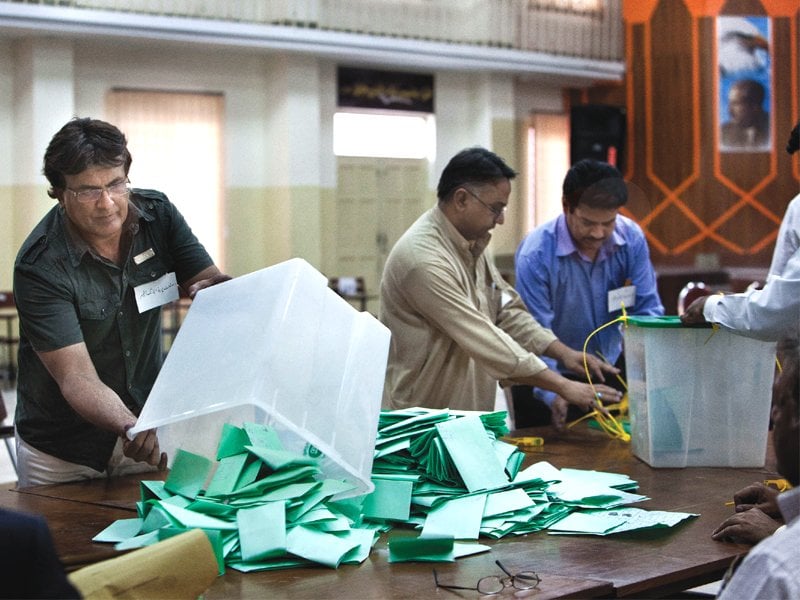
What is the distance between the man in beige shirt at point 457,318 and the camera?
3012 millimetres

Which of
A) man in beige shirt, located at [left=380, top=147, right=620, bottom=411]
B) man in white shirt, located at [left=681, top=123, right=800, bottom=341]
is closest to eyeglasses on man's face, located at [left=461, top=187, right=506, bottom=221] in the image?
man in beige shirt, located at [left=380, top=147, right=620, bottom=411]

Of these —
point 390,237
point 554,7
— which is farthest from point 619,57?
point 390,237

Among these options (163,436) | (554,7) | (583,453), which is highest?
(554,7)

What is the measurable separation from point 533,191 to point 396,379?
10.3m

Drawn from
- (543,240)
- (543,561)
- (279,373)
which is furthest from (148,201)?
(543,240)

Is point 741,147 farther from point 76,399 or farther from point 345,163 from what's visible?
point 76,399

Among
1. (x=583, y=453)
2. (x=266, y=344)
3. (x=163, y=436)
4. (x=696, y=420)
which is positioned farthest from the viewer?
(x=583, y=453)

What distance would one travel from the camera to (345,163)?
1183 cm

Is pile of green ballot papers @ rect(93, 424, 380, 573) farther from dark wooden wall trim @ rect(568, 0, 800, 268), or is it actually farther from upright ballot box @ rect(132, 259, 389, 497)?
dark wooden wall trim @ rect(568, 0, 800, 268)

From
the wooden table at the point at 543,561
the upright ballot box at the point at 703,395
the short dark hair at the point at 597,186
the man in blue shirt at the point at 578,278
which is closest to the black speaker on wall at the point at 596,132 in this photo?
the man in blue shirt at the point at 578,278

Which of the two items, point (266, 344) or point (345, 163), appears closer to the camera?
point (266, 344)

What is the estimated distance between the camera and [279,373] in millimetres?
1877

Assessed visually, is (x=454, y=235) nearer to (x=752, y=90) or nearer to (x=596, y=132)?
(x=596, y=132)

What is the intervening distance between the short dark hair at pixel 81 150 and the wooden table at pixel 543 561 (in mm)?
712
